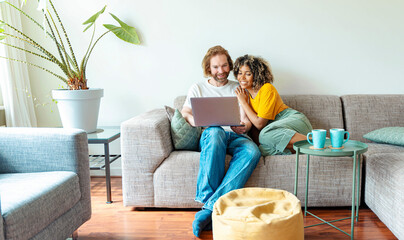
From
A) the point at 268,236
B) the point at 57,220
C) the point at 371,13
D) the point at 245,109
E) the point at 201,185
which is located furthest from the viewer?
the point at 371,13

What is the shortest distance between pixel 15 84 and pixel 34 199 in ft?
5.55

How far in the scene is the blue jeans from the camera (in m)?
2.09

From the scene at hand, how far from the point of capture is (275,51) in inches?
116

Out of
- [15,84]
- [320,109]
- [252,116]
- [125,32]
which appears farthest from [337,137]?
[15,84]

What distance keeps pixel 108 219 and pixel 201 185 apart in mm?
622

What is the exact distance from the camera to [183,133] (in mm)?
2379

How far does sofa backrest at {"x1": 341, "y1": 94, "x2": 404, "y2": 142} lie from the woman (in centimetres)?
45

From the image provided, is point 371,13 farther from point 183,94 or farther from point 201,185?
point 201,185

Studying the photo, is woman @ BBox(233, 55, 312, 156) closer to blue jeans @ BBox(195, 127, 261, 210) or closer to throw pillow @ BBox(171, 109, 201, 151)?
blue jeans @ BBox(195, 127, 261, 210)

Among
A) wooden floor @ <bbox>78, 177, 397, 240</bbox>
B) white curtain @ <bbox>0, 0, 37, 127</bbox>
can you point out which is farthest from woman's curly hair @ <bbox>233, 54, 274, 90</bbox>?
white curtain @ <bbox>0, 0, 37, 127</bbox>

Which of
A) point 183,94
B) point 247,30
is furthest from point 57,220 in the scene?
point 247,30

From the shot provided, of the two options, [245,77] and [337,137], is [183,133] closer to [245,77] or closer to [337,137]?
[245,77]

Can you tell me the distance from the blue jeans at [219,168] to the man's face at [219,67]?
0.54 m

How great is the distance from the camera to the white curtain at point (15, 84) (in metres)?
2.75
